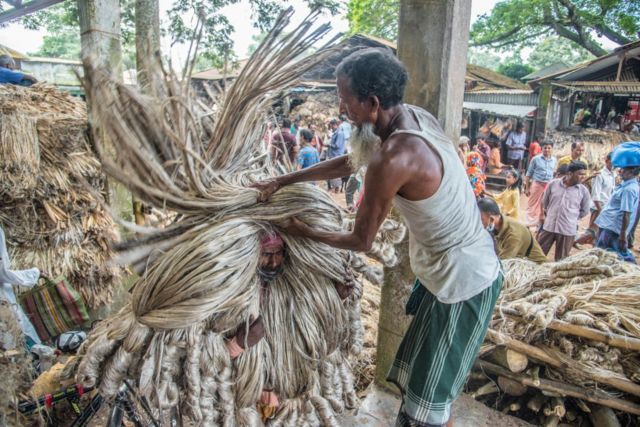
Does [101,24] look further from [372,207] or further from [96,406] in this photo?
[372,207]

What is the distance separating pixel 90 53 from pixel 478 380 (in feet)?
10.5

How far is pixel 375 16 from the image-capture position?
996 inches

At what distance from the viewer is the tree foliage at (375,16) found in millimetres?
25016

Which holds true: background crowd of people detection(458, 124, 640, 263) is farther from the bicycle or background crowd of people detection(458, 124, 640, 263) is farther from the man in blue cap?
the bicycle

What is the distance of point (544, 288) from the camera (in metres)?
3.46

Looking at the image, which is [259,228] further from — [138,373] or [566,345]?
[566,345]

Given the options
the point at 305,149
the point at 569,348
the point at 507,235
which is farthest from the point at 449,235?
the point at 305,149

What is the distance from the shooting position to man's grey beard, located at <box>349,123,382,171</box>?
6.07 feet

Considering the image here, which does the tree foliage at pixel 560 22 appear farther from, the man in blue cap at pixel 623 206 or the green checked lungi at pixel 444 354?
the green checked lungi at pixel 444 354

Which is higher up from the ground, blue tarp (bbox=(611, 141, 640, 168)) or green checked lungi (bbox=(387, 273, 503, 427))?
blue tarp (bbox=(611, 141, 640, 168))

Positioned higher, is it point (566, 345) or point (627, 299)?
point (627, 299)

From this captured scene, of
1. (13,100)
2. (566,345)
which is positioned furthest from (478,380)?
(13,100)

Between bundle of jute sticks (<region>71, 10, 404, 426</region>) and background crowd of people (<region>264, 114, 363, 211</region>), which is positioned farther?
background crowd of people (<region>264, 114, 363, 211</region>)

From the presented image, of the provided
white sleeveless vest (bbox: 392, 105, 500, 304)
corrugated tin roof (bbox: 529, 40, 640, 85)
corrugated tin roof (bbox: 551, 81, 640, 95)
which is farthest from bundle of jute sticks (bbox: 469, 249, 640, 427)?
corrugated tin roof (bbox: 529, 40, 640, 85)
